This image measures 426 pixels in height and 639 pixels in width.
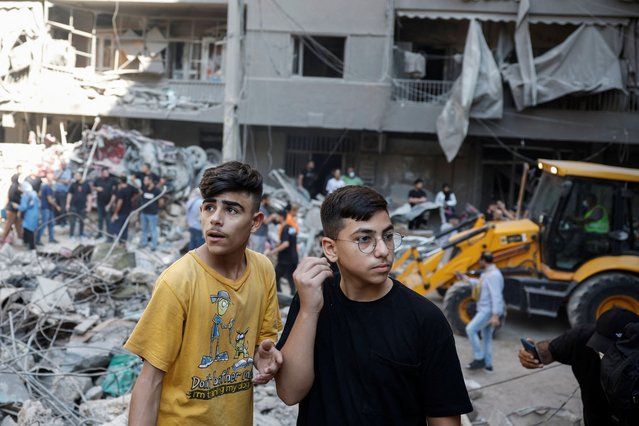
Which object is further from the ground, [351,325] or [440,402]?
[351,325]

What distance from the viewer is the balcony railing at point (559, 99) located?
1905 centimetres

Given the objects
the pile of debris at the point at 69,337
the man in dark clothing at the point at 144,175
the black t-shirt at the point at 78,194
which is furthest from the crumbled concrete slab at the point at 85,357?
the man in dark clothing at the point at 144,175

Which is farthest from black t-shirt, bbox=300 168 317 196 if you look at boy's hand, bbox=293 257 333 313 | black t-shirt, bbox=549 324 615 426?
boy's hand, bbox=293 257 333 313

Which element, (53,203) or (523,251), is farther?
(53,203)

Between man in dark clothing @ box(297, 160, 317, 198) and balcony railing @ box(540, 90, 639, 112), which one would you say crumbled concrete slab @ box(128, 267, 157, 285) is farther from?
balcony railing @ box(540, 90, 639, 112)

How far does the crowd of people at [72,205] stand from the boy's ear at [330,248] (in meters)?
11.6

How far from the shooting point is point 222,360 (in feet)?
8.17

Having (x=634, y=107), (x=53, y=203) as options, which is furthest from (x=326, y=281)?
(x=634, y=107)

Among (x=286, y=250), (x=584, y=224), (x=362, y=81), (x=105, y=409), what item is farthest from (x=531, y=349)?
(x=362, y=81)

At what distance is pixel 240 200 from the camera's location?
2572mm

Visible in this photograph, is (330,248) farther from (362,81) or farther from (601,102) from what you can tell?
(601,102)

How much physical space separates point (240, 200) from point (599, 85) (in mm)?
17763

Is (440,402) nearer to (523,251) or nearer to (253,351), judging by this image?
(253,351)

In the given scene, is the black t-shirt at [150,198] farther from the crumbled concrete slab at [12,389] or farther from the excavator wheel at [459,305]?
the crumbled concrete slab at [12,389]
